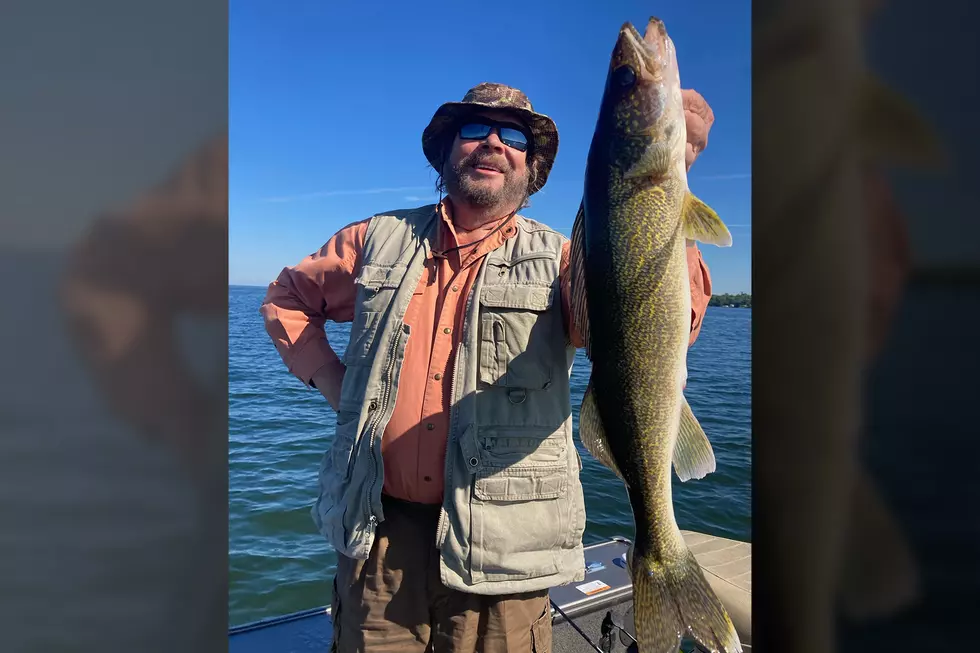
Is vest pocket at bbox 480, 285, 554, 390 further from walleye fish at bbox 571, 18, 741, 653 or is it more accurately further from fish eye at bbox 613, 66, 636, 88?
fish eye at bbox 613, 66, 636, 88

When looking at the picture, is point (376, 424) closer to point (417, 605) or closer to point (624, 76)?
point (417, 605)

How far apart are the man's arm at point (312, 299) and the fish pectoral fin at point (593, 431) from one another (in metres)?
1.60

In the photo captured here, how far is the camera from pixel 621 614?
449cm

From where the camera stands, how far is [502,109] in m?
3.31

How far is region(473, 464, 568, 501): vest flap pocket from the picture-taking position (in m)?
2.63

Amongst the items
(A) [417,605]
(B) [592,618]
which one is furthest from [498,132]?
(B) [592,618]

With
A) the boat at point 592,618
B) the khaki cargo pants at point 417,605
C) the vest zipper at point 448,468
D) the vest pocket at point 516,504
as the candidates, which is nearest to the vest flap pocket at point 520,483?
the vest pocket at point 516,504

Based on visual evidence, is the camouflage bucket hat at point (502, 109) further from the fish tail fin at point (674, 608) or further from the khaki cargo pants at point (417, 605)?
the fish tail fin at point (674, 608)
